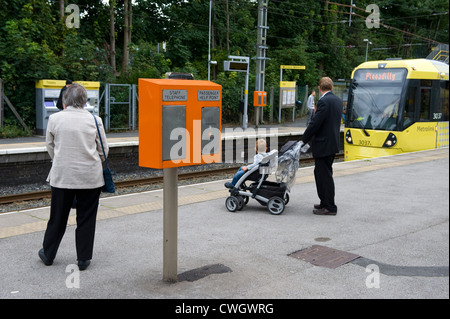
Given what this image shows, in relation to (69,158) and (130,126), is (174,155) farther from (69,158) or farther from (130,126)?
(130,126)

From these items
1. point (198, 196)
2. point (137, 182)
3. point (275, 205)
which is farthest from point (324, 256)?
point (137, 182)

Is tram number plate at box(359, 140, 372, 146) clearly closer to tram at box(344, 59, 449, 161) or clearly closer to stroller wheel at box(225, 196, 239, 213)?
tram at box(344, 59, 449, 161)

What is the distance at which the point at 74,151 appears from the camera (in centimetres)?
481

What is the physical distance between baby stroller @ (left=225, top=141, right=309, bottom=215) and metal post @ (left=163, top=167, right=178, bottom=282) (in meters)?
2.84

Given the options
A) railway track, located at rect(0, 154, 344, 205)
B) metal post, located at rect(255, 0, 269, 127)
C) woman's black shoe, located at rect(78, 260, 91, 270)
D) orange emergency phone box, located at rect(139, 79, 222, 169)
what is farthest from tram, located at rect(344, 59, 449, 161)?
woman's black shoe, located at rect(78, 260, 91, 270)

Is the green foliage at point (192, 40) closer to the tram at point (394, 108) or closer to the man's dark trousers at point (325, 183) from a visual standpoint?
the tram at point (394, 108)

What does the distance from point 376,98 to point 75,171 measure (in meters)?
11.2

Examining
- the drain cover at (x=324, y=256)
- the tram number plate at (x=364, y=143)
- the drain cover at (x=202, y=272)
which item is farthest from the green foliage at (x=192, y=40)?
the drain cover at (x=202, y=272)

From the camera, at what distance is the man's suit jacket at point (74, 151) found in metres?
4.79

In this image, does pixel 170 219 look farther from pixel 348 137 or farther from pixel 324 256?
pixel 348 137

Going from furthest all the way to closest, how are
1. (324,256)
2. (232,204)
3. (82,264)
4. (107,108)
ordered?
(107,108) → (232,204) → (324,256) → (82,264)

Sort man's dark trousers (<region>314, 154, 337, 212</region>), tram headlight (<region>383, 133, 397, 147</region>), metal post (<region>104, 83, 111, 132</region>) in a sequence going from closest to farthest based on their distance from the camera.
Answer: man's dark trousers (<region>314, 154, 337, 212</region>) → tram headlight (<region>383, 133, 397, 147</region>) → metal post (<region>104, 83, 111, 132</region>)

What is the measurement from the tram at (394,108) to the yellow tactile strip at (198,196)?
2.75ft

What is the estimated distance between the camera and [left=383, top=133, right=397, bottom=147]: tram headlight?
14.0 meters
